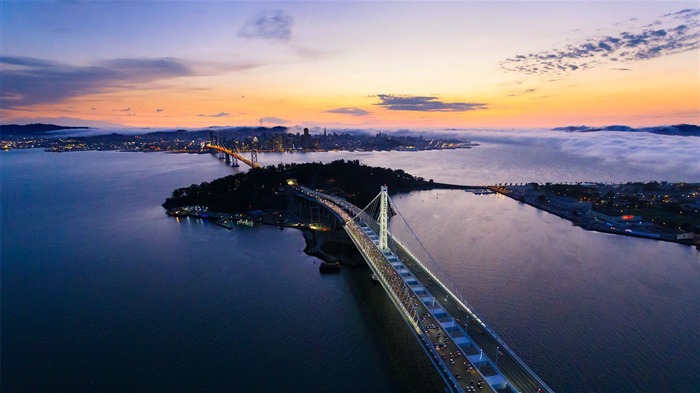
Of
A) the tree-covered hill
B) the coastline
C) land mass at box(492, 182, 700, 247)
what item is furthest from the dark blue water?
land mass at box(492, 182, 700, 247)

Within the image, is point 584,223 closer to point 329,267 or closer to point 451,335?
point 329,267

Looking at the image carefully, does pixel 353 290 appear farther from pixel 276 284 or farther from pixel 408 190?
pixel 408 190

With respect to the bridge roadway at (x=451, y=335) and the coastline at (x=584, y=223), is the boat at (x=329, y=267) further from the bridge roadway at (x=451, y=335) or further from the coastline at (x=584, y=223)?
Answer: the coastline at (x=584, y=223)

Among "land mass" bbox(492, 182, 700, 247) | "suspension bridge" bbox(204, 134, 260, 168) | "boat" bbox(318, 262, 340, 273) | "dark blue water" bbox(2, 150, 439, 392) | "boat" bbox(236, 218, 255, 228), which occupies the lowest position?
"dark blue water" bbox(2, 150, 439, 392)

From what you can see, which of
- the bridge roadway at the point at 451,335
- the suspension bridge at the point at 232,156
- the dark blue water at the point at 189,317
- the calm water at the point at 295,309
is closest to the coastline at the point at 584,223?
the calm water at the point at 295,309

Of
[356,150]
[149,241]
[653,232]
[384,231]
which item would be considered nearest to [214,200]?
[149,241]

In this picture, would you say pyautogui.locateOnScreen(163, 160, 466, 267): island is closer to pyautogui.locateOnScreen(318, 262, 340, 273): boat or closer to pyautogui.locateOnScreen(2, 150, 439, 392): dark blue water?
pyautogui.locateOnScreen(318, 262, 340, 273): boat
